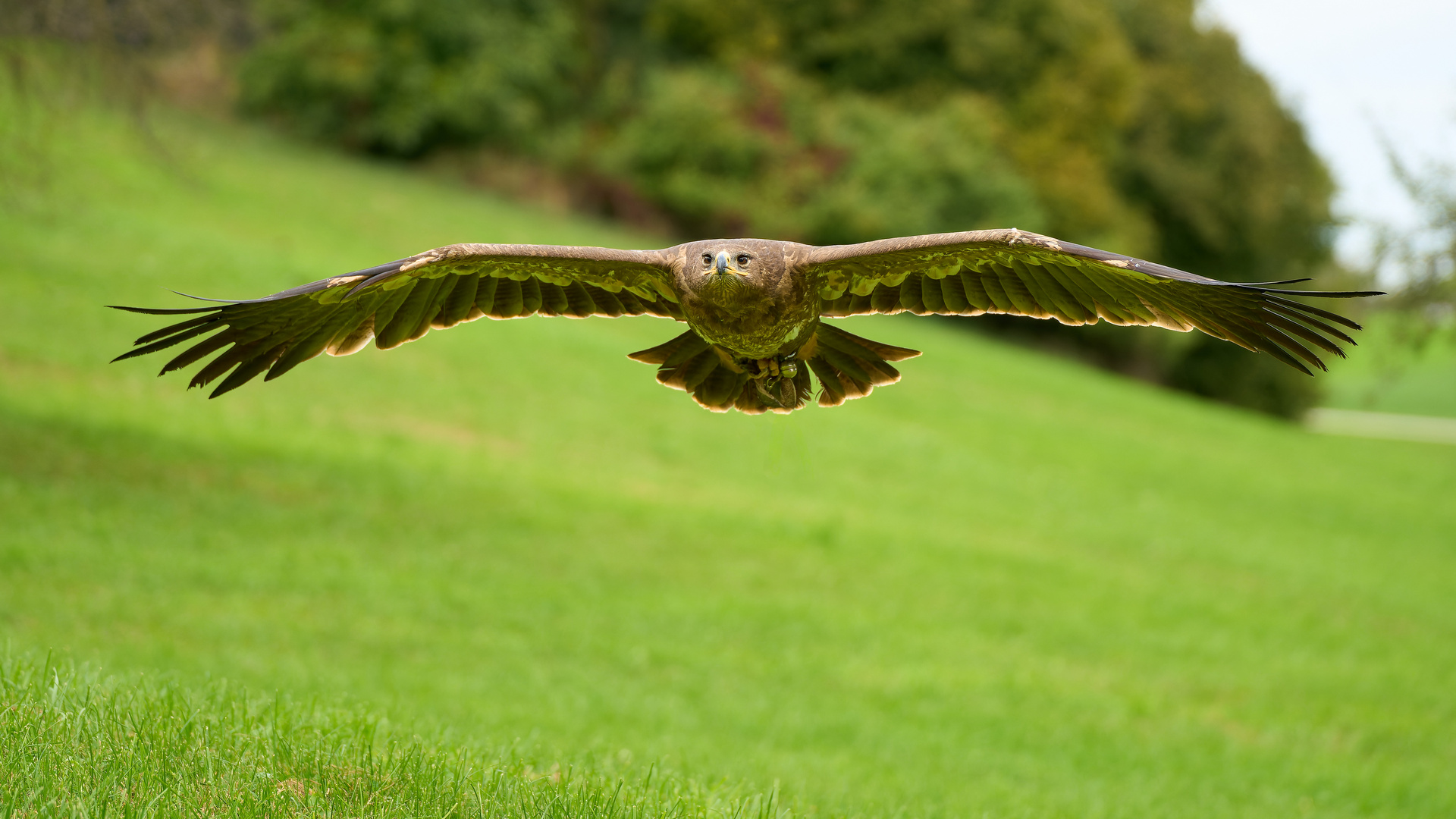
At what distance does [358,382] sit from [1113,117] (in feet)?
84.7

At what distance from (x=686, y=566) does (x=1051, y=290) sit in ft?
24.9

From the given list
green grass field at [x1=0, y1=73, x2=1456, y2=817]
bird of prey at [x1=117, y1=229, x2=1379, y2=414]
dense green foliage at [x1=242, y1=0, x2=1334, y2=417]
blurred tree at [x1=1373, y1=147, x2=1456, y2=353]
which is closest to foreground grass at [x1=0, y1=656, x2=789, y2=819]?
green grass field at [x1=0, y1=73, x2=1456, y2=817]

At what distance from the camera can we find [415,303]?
238 inches

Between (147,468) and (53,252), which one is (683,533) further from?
(53,252)

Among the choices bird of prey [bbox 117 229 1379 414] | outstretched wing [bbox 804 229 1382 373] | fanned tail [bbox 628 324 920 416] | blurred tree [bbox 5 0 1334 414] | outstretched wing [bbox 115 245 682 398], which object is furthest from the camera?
blurred tree [bbox 5 0 1334 414]

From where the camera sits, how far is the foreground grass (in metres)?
4.00

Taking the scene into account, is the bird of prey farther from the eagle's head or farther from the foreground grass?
the foreground grass

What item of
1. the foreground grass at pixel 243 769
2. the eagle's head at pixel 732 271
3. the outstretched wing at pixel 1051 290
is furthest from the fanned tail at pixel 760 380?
the foreground grass at pixel 243 769

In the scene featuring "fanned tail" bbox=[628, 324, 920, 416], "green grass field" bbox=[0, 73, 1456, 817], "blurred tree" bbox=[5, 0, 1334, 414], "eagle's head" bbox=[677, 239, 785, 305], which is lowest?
"green grass field" bbox=[0, 73, 1456, 817]

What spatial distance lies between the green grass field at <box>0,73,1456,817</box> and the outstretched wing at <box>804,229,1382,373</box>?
3.01 ft

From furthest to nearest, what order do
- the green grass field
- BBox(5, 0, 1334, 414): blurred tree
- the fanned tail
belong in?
1. BBox(5, 0, 1334, 414): blurred tree
2. the green grass field
3. the fanned tail

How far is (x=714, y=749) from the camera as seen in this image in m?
7.75

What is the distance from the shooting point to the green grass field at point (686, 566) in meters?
8.34

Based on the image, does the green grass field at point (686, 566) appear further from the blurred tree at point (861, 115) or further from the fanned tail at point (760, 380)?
the blurred tree at point (861, 115)
